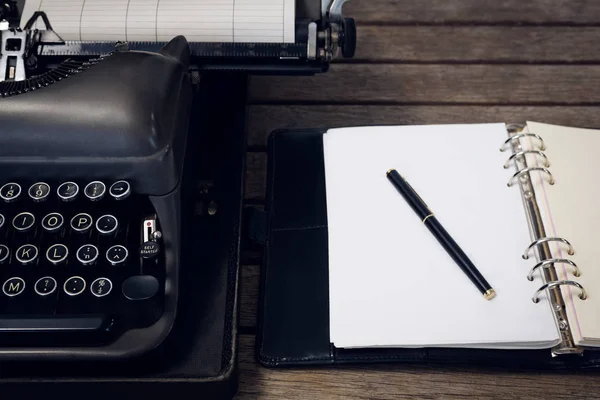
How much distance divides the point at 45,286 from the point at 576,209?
0.70 metres

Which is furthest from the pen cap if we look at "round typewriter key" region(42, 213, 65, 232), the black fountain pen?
"round typewriter key" region(42, 213, 65, 232)

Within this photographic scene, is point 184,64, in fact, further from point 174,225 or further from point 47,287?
point 47,287

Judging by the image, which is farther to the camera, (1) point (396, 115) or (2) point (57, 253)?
(1) point (396, 115)

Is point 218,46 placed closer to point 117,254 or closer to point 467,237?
point 117,254

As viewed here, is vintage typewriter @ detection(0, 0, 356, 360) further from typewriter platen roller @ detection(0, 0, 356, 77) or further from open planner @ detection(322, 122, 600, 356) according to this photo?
open planner @ detection(322, 122, 600, 356)

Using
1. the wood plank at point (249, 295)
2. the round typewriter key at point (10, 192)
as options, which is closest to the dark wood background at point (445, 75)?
the wood plank at point (249, 295)

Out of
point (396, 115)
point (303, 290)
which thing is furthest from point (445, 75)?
point (303, 290)

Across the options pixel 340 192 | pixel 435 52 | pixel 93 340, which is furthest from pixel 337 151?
pixel 93 340

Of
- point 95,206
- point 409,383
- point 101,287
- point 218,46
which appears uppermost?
point 218,46

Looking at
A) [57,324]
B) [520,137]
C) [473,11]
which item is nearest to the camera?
[57,324]

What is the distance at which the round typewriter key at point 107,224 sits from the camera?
73 cm

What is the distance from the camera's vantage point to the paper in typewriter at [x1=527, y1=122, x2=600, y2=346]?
76cm

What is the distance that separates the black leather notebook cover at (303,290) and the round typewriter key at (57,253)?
0.84ft

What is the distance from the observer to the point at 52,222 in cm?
74
